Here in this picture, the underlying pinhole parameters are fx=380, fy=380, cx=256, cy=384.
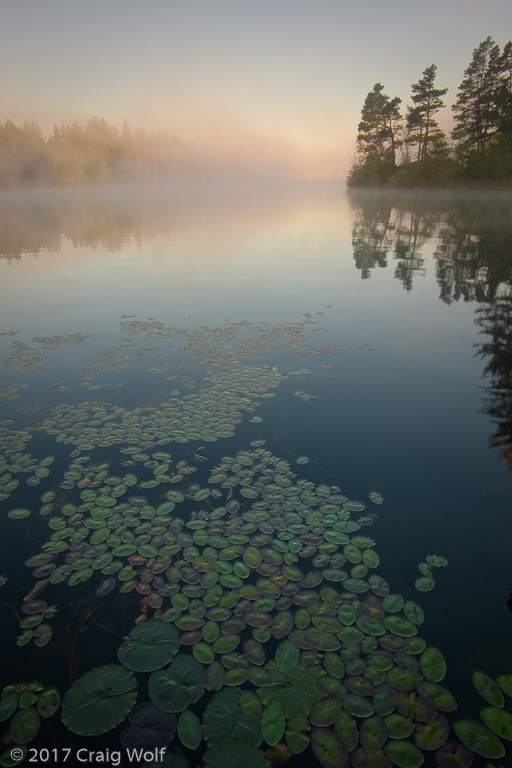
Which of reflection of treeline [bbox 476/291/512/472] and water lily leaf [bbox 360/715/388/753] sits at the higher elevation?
reflection of treeline [bbox 476/291/512/472]

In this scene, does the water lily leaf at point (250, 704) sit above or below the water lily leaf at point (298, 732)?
above

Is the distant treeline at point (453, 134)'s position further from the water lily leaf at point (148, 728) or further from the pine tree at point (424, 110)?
the water lily leaf at point (148, 728)

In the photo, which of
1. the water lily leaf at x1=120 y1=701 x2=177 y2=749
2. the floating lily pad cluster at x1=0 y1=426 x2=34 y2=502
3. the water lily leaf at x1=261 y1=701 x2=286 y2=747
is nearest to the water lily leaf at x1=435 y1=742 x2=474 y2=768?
the water lily leaf at x1=261 y1=701 x2=286 y2=747

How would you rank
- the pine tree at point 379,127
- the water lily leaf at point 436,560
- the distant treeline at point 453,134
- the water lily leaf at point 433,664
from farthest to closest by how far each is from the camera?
the pine tree at point 379,127
the distant treeline at point 453,134
the water lily leaf at point 436,560
the water lily leaf at point 433,664

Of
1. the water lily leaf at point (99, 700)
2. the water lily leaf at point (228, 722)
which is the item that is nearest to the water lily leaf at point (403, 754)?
the water lily leaf at point (228, 722)

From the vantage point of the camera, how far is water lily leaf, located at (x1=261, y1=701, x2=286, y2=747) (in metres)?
2.05

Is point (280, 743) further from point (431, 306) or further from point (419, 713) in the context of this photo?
point (431, 306)

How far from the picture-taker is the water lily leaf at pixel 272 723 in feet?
6.72

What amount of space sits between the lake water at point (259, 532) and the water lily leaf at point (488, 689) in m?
0.03

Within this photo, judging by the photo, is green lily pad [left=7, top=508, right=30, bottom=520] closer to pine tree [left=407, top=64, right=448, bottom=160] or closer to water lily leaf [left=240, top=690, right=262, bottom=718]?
water lily leaf [left=240, top=690, right=262, bottom=718]

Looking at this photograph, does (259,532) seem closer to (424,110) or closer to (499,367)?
(499,367)

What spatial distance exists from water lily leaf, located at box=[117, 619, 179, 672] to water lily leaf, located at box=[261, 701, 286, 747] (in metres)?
0.67

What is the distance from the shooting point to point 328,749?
200 centimetres

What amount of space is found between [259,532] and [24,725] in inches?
74.3
